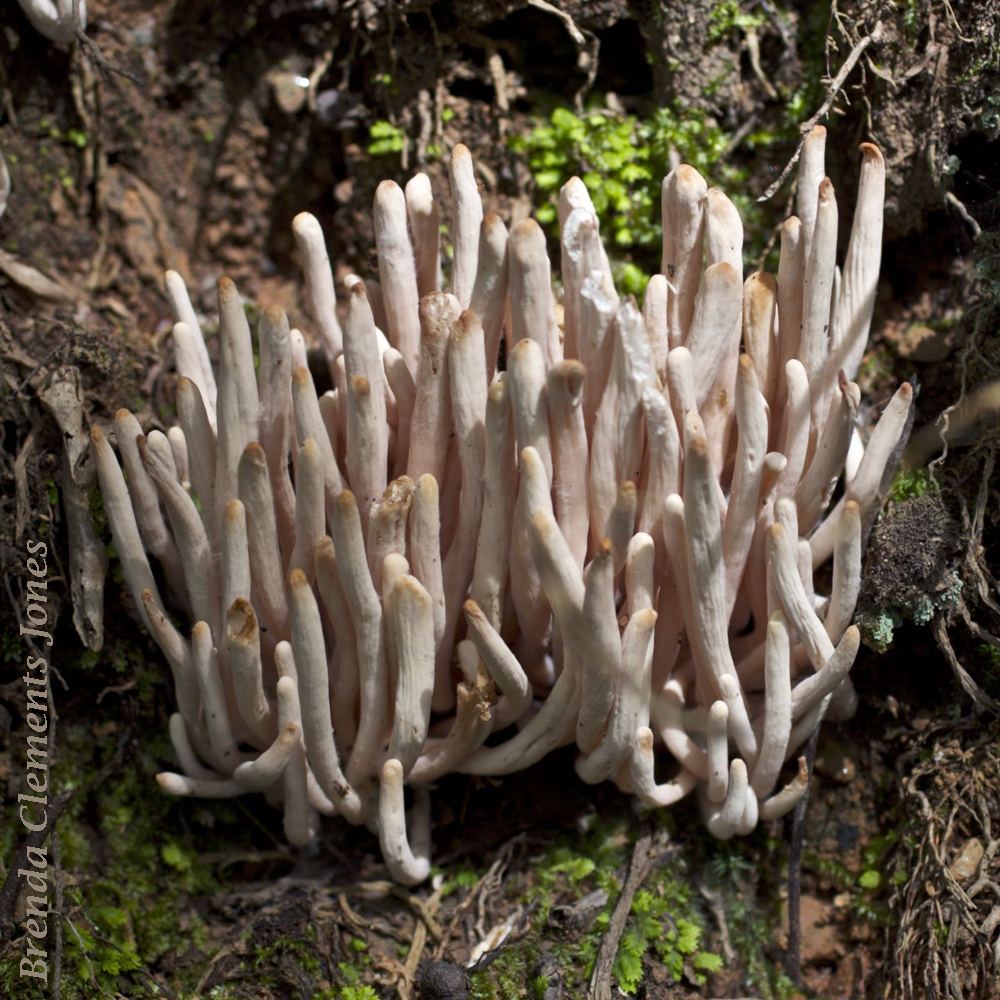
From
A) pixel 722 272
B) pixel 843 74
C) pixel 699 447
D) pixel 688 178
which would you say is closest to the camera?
pixel 699 447

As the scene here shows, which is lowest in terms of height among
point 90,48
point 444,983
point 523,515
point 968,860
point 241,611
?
point 444,983

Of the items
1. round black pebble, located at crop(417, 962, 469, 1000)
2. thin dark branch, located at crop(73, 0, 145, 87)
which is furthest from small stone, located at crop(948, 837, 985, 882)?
thin dark branch, located at crop(73, 0, 145, 87)

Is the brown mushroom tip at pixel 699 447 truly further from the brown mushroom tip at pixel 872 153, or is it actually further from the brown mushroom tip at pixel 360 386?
the brown mushroom tip at pixel 872 153

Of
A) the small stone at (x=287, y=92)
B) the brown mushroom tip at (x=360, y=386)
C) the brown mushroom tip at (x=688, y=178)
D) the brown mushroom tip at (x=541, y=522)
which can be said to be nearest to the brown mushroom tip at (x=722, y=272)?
the brown mushroom tip at (x=688, y=178)

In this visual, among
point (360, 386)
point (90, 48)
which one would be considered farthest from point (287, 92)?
point (360, 386)

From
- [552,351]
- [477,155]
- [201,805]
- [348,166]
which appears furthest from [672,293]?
[201,805]

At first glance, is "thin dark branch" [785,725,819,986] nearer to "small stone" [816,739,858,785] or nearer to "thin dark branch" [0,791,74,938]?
"small stone" [816,739,858,785]

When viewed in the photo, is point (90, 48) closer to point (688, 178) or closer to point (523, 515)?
point (688, 178)
